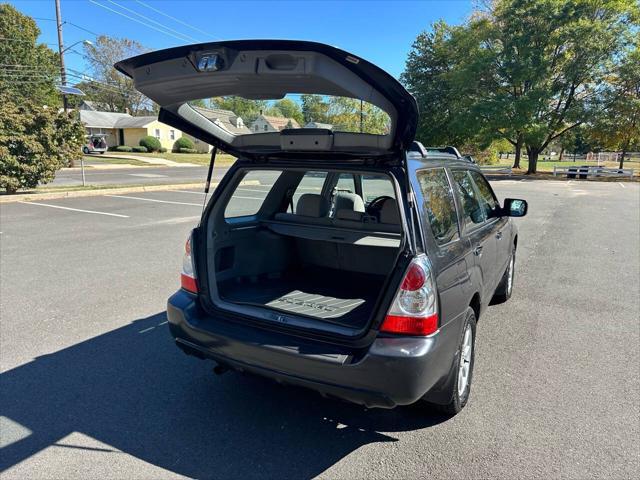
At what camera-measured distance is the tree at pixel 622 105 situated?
2788cm

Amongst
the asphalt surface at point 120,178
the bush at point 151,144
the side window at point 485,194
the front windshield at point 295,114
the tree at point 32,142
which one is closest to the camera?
the front windshield at point 295,114

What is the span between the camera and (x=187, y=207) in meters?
12.3

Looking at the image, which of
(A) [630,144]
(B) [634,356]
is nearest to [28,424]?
(B) [634,356]

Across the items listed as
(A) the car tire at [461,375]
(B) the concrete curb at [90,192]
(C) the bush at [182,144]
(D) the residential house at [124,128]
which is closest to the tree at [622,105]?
(B) the concrete curb at [90,192]

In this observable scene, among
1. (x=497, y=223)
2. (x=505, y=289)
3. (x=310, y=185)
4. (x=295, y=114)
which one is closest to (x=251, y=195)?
(x=310, y=185)

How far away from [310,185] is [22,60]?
6328 centimetres

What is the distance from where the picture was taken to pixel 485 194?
14.0ft

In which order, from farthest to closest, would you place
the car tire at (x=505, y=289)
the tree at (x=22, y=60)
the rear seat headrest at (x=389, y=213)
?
the tree at (x=22, y=60)
the car tire at (x=505, y=289)
the rear seat headrest at (x=389, y=213)

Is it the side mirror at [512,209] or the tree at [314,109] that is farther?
the side mirror at [512,209]

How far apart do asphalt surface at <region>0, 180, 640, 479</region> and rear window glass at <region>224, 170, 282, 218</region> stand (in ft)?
4.24

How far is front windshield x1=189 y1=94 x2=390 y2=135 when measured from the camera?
2.62 m

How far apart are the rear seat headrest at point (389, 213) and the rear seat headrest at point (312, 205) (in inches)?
20.8

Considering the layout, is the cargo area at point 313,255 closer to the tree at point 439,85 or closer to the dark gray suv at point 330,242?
the dark gray suv at point 330,242

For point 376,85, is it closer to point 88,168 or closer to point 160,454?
point 160,454
